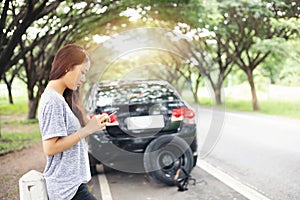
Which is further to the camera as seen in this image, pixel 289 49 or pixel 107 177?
pixel 289 49

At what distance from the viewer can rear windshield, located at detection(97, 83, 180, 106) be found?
6215mm

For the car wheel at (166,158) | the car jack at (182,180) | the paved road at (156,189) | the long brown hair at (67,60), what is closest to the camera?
the long brown hair at (67,60)

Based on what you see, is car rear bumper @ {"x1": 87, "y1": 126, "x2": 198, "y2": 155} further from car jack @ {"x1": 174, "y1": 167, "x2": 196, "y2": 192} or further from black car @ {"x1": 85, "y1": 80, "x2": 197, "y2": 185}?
car jack @ {"x1": 174, "y1": 167, "x2": 196, "y2": 192}

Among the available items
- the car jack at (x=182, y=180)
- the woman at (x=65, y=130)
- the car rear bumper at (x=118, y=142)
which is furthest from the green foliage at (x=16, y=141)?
the woman at (x=65, y=130)

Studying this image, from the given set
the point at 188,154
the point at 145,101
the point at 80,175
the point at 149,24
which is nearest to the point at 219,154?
the point at 188,154

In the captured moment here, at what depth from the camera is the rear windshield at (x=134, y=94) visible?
6215mm

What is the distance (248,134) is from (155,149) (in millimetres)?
6241

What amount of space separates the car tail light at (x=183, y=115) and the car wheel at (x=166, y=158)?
1.10ft

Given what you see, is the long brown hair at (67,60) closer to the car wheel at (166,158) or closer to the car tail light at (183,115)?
the car wheel at (166,158)

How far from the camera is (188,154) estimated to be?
6.13 m

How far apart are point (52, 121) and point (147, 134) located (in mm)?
3849

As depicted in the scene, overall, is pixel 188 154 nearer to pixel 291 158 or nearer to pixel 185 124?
pixel 185 124

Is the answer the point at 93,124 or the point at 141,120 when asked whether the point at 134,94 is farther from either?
the point at 93,124

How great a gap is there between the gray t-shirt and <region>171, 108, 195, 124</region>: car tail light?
12.5 ft
